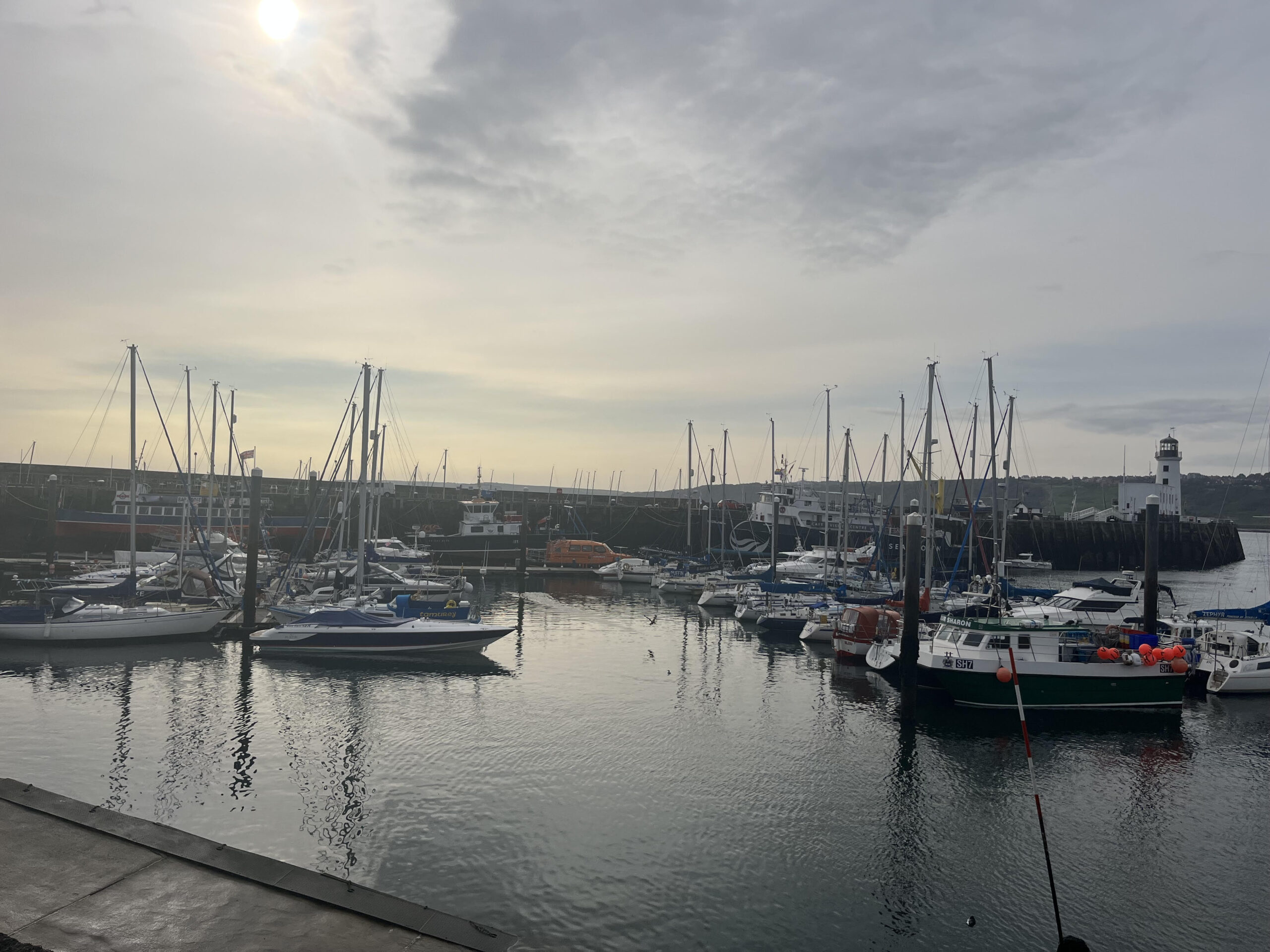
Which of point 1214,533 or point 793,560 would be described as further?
point 1214,533

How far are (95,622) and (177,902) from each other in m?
28.2

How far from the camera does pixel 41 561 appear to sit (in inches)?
2283

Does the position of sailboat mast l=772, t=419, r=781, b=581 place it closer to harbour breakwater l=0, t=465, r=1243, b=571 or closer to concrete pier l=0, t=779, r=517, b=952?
harbour breakwater l=0, t=465, r=1243, b=571

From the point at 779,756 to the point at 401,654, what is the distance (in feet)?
58.8

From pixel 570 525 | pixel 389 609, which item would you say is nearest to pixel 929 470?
pixel 389 609

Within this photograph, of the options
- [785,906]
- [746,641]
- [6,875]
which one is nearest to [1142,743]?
[785,906]

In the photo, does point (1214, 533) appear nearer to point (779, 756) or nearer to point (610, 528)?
point (610, 528)

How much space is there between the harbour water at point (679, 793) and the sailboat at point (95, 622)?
1.31 meters

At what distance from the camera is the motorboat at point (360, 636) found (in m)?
32.4

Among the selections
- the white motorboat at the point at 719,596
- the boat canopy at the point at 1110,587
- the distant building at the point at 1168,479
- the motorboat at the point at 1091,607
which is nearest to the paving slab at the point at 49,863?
the motorboat at the point at 1091,607

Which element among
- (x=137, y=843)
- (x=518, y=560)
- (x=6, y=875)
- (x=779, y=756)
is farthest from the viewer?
(x=518, y=560)

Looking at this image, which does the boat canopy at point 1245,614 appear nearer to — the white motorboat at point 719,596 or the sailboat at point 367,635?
the white motorboat at point 719,596

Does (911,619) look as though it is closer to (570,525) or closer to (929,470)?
(929,470)

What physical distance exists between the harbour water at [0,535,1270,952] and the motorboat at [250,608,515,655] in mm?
941
